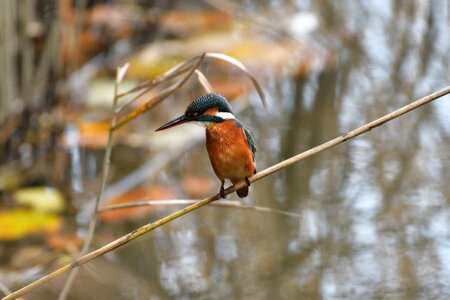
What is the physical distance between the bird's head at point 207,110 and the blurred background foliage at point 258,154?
1.38m

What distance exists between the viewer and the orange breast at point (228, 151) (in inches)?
104

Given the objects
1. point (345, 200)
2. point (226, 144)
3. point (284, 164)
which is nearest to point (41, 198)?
point (345, 200)

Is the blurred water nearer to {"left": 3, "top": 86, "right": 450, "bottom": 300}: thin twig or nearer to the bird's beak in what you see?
the bird's beak

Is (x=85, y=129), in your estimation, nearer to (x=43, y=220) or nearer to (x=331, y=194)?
(x=43, y=220)

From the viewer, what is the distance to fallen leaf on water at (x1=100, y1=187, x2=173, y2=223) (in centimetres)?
468

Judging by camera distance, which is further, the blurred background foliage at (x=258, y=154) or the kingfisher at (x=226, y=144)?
the blurred background foliage at (x=258, y=154)

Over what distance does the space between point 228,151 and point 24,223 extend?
230cm

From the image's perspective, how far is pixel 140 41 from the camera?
673 centimetres

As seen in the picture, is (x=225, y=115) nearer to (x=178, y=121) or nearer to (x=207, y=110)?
(x=207, y=110)

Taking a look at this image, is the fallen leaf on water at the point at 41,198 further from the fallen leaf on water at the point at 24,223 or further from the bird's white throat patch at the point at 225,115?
the bird's white throat patch at the point at 225,115

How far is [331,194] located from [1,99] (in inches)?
73.2

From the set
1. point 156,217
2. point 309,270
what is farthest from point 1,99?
point 309,270

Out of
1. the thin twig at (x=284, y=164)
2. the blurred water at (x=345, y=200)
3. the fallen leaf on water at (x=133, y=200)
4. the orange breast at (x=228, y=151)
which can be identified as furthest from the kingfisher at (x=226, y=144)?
the fallen leaf on water at (x=133, y=200)

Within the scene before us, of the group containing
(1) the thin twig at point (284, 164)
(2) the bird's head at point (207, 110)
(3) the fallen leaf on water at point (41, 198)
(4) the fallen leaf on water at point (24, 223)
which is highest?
(3) the fallen leaf on water at point (41, 198)
